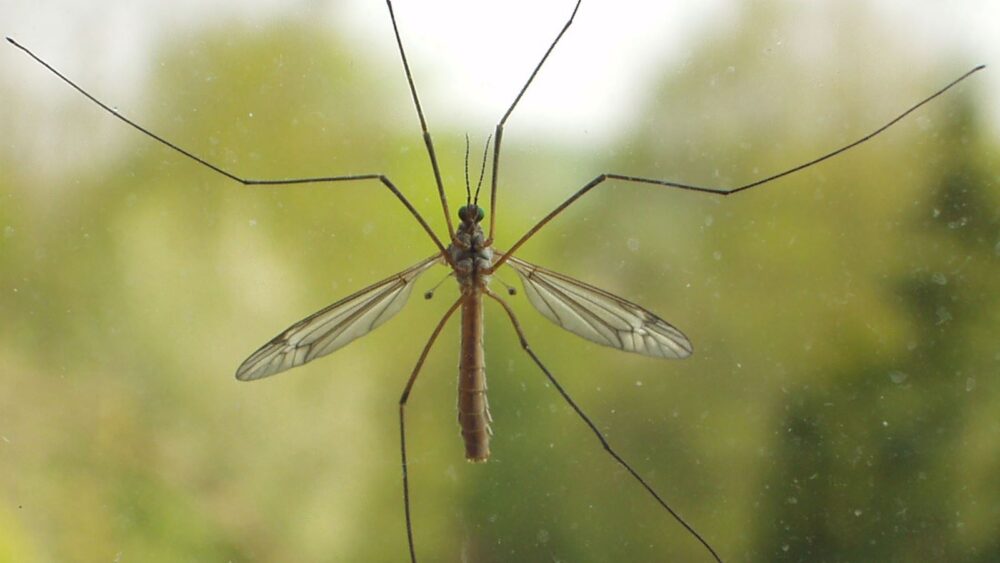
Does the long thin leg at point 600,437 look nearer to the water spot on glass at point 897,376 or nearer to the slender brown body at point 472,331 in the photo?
the slender brown body at point 472,331

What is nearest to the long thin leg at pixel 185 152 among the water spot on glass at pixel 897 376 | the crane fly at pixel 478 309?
the crane fly at pixel 478 309

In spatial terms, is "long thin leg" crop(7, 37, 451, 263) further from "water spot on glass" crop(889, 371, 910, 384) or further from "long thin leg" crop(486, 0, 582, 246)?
"water spot on glass" crop(889, 371, 910, 384)

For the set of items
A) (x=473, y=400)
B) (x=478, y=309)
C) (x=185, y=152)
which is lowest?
(x=473, y=400)

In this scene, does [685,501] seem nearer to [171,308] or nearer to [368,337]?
[368,337]

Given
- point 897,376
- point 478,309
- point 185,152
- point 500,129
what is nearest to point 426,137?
point 500,129

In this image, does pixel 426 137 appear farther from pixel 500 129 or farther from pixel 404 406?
pixel 404 406

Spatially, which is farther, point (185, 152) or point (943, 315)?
point (185, 152)
